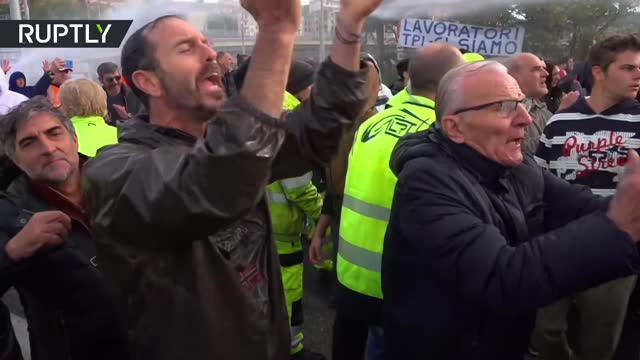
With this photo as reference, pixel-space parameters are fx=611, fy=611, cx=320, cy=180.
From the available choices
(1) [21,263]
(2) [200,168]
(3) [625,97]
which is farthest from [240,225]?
(3) [625,97]

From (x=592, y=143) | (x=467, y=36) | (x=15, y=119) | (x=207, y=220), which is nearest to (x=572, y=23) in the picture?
(x=467, y=36)

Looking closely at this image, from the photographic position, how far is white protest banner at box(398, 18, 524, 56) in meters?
7.55

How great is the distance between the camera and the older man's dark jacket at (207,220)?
1.15m

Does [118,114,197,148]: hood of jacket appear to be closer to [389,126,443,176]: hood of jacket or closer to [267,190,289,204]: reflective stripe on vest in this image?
[389,126,443,176]: hood of jacket

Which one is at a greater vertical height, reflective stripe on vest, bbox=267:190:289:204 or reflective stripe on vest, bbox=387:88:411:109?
reflective stripe on vest, bbox=387:88:411:109

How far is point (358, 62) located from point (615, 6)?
980 inches

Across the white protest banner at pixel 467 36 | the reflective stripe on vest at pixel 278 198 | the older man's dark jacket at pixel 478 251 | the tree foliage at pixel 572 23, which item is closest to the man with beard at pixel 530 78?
the reflective stripe on vest at pixel 278 198

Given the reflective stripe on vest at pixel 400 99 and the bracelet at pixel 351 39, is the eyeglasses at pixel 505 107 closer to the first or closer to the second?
the bracelet at pixel 351 39

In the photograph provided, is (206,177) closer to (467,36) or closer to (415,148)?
(415,148)

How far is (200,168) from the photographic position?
3.75 ft

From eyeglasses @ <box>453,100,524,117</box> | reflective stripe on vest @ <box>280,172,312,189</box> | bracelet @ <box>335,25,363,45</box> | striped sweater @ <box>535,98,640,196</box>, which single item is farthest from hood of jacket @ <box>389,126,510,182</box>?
striped sweater @ <box>535,98,640,196</box>

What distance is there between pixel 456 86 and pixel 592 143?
1986 millimetres

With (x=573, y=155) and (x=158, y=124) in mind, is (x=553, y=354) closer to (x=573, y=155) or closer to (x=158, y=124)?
(x=573, y=155)

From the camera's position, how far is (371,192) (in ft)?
9.00
